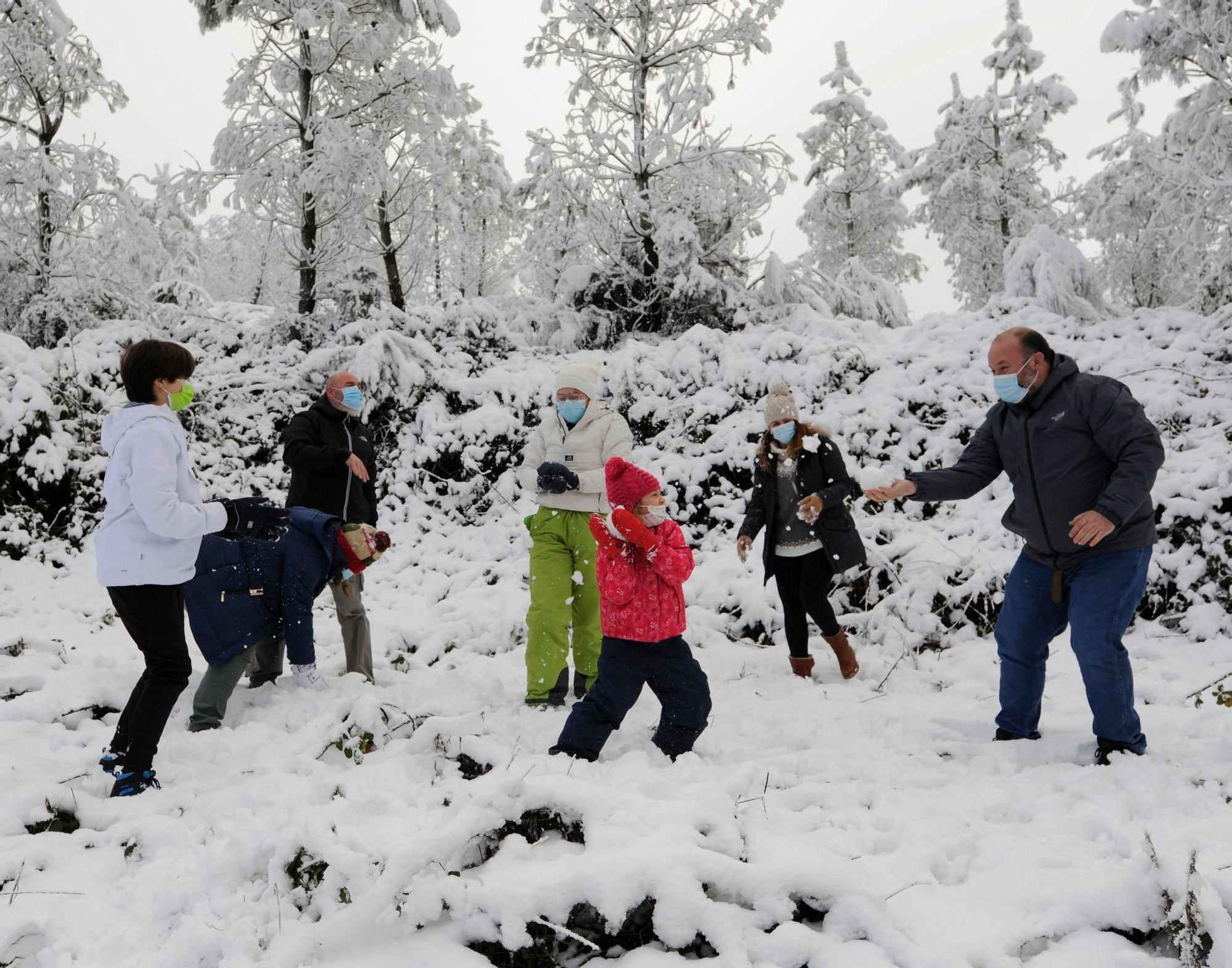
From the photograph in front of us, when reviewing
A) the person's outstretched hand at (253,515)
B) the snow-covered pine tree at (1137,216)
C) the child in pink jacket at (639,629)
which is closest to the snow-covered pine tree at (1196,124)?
the snow-covered pine tree at (1137,216)

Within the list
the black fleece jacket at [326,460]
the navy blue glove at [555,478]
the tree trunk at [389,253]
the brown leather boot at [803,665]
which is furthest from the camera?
the tree trunk at [389,253]

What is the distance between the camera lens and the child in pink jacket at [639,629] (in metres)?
3.64

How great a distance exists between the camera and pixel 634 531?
3637mm

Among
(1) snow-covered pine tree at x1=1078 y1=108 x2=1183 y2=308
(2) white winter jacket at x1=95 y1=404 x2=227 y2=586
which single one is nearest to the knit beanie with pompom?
(2) white winter jacket at x1=95 y1=404 x2=227 y2=586

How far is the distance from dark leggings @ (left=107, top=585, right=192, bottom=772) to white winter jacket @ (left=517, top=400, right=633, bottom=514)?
7.14ft

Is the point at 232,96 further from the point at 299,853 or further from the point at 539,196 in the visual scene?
the point at 299,853

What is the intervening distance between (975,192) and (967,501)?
14321mm

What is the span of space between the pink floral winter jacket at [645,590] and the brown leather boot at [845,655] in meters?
2.31

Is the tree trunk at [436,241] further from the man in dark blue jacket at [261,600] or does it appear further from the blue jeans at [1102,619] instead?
the blue jeans at [1102,619]

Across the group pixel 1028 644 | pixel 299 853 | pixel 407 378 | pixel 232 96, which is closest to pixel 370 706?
pixel 299 853

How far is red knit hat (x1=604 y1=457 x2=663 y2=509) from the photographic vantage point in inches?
145

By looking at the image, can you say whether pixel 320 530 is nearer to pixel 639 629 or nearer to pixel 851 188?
pixel 639 629

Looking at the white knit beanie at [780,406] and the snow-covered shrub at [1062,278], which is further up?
the snow-covered shrub at [1062,278]

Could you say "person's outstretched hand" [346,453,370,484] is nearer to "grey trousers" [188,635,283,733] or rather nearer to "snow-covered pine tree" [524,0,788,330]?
"grey trousers" [188,635,283,733]
